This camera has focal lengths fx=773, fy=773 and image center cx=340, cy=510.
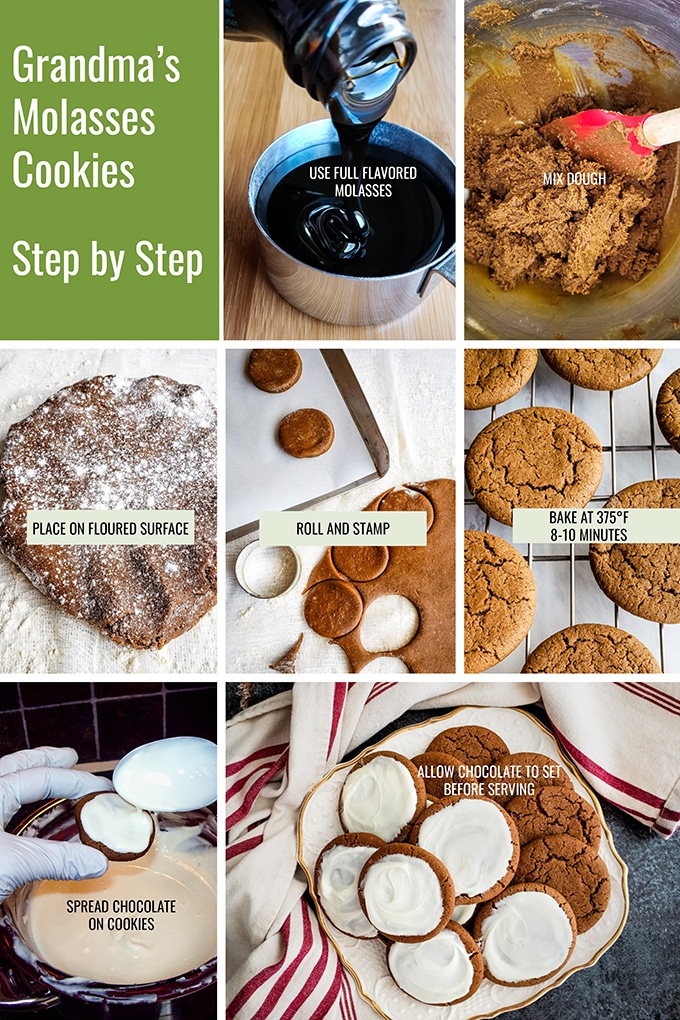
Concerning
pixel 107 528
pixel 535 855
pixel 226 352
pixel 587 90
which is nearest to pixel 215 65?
pixel 226 352

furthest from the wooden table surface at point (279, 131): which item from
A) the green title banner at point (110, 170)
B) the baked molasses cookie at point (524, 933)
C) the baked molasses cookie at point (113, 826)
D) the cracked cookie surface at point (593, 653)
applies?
the baked molasses cookie at point (524, 933)

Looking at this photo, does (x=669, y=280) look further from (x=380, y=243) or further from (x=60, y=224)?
(x=60, y=224)

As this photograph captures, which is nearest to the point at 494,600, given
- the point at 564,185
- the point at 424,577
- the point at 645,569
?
the point at 424,577

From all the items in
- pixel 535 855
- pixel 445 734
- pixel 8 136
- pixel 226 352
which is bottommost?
pixel 535 855

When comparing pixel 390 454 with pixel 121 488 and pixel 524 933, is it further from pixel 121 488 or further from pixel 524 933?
pixel 524 933

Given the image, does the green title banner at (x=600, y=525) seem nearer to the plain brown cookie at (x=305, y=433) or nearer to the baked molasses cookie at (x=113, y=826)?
the plain brown cookie at (x=305, y=433)

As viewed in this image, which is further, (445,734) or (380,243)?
(445,734)

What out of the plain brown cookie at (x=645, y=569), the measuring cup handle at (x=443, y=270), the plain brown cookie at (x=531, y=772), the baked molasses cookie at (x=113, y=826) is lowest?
the baked molasses cookie at (x=113, y=826)
